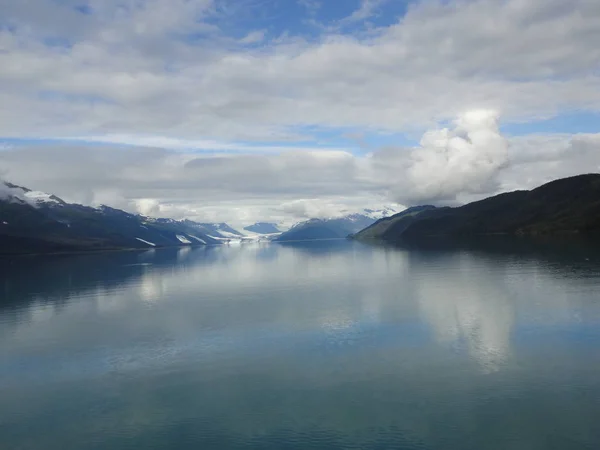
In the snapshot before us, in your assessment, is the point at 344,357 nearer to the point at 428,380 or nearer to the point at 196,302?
the point at 428,380

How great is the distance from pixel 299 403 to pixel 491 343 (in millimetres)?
27591

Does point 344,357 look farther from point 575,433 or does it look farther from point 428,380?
point 575,433

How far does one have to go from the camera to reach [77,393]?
44.0 m

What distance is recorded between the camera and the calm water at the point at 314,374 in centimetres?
3381

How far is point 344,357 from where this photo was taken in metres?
51.6

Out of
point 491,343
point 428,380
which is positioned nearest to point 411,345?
point 491,343

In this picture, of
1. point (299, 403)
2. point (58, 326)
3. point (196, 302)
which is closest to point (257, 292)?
point (196, 302)

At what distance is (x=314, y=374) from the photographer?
46250mm

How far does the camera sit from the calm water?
3381 centimetres

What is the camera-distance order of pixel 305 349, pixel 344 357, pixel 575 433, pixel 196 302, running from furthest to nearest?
1. pixel 196 302
2. pixel 305 349
3. pixel 344 357
4. pixel 575 433

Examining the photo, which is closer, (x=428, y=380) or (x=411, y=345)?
(x=428, y=380)

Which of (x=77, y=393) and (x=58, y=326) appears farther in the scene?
(x=58, y=326)

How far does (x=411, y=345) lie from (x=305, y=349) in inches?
505

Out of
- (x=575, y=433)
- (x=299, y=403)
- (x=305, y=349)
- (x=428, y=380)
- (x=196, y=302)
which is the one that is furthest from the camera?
(x=196, y=302)
